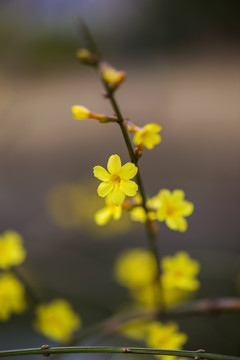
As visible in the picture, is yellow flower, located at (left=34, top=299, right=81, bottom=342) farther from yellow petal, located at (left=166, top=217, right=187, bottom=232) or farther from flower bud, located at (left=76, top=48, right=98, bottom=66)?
flower bud, located at (left=76, top=48, right=98, bottom=66)

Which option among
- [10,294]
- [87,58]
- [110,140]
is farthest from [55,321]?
[110,140]

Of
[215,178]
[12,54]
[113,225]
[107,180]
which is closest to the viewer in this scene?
[107,180]

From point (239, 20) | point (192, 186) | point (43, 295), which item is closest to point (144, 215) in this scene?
point (43, 295)

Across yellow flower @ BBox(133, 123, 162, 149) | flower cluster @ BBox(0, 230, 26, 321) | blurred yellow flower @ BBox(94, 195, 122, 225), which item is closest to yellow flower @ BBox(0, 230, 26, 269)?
flower cluster @ BBox(0, 230, 26, 321)

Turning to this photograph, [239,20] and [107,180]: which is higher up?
[239,20]

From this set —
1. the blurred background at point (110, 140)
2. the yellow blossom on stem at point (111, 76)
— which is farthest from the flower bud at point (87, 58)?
the blurred background at point (110, 140)

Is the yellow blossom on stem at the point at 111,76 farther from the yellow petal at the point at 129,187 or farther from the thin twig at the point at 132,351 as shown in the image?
the thin twig at the point at 132,351

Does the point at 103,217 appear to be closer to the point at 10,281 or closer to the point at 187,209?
the point at 187,209

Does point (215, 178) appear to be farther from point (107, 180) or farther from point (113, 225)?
point (107, 180)

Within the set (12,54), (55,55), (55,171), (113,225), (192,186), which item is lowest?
(113,225)
